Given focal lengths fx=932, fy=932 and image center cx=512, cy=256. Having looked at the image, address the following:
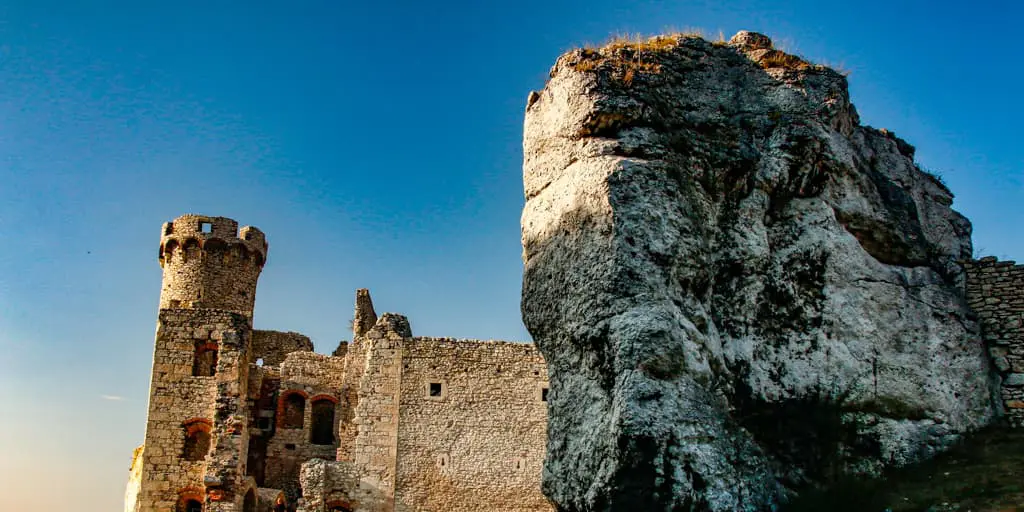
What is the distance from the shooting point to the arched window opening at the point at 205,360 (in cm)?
2595

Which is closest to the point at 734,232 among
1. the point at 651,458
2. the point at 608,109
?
the point at 608,109

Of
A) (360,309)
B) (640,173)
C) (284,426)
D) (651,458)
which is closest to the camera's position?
(651,458)

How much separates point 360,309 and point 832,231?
22.0m

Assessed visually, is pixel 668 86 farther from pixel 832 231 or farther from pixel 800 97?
pixel 832 231

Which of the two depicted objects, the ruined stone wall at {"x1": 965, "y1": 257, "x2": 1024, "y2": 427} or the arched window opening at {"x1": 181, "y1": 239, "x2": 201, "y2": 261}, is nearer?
the ruined stone wall at {"x1": 965, "y1": 257, "x2": 1024, "y2": 427}

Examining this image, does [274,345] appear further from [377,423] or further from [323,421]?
[377,423]

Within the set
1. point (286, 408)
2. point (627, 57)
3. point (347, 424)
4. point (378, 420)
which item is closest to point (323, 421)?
point (286, 408)

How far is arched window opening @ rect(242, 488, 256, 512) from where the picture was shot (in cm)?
2417

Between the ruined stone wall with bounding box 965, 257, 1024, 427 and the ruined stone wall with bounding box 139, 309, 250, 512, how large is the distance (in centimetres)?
1859

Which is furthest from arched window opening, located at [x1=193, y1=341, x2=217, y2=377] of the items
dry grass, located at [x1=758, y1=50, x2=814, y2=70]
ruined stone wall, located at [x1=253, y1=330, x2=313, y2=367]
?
dry grass, located at [x1=758, y1=50, x2=814, y2=70]

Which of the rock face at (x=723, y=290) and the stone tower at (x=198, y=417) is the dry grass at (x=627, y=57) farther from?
the stone tower at (x=198, y=417)

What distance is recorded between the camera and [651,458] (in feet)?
25.3

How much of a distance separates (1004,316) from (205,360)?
69.4 feet

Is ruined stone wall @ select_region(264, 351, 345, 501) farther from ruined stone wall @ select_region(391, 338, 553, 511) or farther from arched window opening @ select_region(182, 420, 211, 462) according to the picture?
ruined stone wall @ select_region(391, 338, 553, 511)
